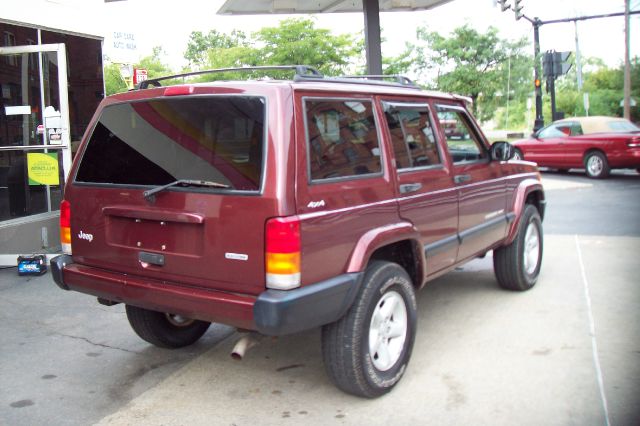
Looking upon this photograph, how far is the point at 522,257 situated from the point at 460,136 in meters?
1.46

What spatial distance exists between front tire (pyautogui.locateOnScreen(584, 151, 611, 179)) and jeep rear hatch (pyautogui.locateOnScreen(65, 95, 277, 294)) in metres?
14.0

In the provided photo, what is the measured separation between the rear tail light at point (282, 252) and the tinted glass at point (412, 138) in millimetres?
1151

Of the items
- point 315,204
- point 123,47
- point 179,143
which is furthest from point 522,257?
point 123,47

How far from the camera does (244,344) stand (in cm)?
352

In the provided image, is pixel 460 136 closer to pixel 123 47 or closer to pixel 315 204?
pixel 315 204

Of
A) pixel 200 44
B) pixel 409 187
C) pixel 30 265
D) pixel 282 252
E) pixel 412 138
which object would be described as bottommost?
pixel 30 265

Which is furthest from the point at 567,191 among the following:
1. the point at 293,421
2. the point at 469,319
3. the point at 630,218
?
the point at 293,421

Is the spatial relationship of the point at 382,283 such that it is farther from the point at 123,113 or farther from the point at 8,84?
the point at 8,84

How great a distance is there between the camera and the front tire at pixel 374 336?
3.51 metres

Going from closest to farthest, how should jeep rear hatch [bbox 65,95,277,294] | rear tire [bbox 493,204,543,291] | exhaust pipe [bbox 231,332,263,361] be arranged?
jeep rear hatch [bbox 65,95,277,294] < exhaust pipe [bbox 231,332,263,361] < rear tire [bbox 493,204,543,291]

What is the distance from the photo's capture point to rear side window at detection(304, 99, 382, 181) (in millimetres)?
3430

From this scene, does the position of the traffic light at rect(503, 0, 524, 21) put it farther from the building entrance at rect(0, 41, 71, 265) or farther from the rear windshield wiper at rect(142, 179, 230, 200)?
the rear windshield wiper at rect(142, 179, 230, 200)

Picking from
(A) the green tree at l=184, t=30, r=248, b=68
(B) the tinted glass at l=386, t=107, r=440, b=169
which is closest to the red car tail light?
(B) the tinted glass at l=386, t=107, r=440, b=169

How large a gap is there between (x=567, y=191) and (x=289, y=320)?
11601 millimetres
